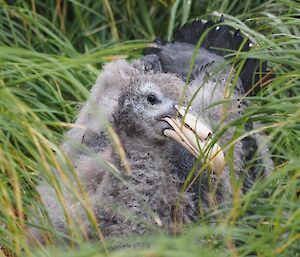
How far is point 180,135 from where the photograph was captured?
3.25m

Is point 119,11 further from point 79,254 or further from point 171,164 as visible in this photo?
point 79,254

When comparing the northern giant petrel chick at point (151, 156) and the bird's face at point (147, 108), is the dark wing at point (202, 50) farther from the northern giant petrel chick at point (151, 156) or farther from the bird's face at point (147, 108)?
the bird's face at point (147, 108)

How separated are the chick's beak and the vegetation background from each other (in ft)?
0.60

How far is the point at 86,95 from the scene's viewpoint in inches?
113

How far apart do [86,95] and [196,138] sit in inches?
17.3

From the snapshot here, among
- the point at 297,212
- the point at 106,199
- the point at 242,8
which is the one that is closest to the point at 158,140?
the point at 106,199

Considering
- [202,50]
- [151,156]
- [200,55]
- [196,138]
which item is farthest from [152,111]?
[202,50]

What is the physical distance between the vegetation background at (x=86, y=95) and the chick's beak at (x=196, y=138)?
18cm

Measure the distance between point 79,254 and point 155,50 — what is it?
2.18 metres

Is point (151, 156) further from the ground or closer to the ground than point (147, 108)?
closer to the ground

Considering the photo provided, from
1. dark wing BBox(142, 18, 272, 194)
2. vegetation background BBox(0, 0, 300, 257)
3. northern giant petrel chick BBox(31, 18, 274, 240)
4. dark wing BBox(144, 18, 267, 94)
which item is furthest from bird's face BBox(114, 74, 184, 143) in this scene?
dark wing BBox(144, 18, 267, 94)

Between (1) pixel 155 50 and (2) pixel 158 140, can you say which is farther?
(1) pixel 155 50

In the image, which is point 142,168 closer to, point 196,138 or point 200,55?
point 196,138

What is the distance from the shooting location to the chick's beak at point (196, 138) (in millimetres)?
2955
